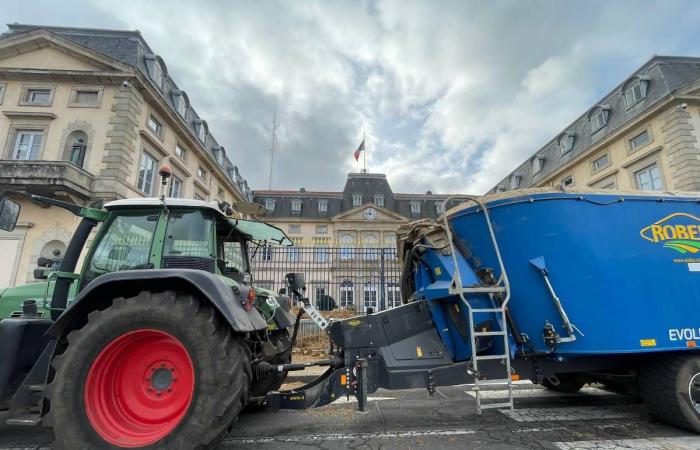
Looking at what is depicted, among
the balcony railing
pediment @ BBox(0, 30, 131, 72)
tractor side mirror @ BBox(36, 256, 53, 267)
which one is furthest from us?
pediment @ BBox(0, 30, 131, 72)

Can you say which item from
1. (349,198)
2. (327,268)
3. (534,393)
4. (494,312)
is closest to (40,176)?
(327,268)

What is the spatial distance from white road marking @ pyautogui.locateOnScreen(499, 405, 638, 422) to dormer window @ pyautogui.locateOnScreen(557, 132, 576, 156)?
27274 mm

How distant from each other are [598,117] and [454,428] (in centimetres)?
Answer: 2779

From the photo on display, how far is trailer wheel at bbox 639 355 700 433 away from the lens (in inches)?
135

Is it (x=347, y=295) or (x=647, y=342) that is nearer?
(x=647, y=342)

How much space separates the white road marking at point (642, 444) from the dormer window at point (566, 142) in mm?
28232

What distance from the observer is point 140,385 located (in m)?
3.00

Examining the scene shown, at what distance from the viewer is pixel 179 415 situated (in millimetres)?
2807

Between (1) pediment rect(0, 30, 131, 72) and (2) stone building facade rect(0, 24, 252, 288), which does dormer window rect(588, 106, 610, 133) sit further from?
(1) pediment rect(0, 30, 131, 72)

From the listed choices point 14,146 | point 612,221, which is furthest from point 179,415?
point 14,146

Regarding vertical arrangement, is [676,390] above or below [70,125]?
below

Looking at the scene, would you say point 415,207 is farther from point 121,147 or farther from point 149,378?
point 149,378

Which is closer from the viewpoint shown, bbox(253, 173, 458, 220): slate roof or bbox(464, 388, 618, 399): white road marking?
bbox(464, 388, 618, 399): white road marking

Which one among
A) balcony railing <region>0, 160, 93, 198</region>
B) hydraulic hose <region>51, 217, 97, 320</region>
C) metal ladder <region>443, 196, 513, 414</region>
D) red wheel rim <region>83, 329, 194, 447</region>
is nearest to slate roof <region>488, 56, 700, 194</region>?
metal ladder <region>443, 196, 513, 414</region>
